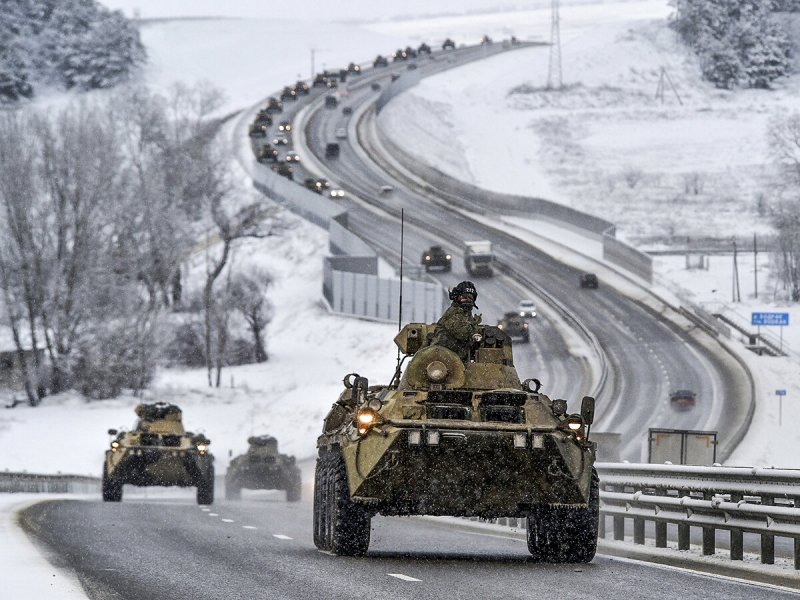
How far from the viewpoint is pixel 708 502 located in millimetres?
17688

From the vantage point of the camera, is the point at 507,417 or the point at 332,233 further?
the point at 332,233

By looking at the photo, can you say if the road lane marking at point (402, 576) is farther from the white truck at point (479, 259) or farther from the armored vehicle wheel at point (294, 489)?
the white truck at point (479, 259)

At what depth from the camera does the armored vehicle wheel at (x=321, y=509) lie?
17.3 m

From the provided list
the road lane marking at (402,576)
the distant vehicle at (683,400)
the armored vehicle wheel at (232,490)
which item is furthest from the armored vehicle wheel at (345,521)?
the distant vehicle at (683,400)

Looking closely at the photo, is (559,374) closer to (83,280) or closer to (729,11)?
(83,280)

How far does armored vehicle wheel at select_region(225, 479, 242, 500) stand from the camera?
39.8 m

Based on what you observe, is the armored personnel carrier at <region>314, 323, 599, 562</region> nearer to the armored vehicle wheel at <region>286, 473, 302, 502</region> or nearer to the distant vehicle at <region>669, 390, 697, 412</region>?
the armored vehicle wheel at <region>286, 473, 302, 502</region>

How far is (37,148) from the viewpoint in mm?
81188

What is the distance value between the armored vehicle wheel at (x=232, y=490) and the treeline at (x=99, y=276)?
112 ft

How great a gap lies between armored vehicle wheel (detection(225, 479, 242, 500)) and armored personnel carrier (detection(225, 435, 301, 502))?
0.69 ft

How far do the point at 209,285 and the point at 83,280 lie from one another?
15.6m

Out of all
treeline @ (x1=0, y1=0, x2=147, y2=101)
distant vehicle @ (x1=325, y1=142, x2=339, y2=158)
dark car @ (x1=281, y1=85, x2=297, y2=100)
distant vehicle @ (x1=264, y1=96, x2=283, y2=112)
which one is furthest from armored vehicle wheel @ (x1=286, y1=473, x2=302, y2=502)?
treeline @ (x1=0, y1=0, x2=147, y2=101)

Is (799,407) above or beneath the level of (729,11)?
beneath

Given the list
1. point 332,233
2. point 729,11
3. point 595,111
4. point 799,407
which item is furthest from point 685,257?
point 729,11
